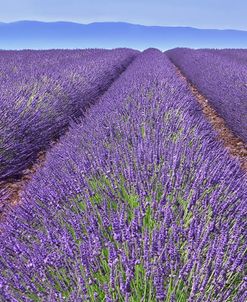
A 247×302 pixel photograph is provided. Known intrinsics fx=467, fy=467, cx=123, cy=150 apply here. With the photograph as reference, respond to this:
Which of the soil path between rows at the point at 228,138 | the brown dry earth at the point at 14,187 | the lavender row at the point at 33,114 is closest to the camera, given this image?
the brown dry earth at the point at 14,187

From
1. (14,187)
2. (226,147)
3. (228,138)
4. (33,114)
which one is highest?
(33,114)

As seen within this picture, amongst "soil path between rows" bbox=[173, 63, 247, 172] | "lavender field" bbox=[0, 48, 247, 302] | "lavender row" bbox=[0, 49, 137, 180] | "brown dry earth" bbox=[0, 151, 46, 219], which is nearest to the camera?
"lavender field" bbox=[0, 48, 247, 302]

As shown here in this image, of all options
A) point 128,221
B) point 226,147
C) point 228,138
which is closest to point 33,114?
point 226,147

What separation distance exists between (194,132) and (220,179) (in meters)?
1.14

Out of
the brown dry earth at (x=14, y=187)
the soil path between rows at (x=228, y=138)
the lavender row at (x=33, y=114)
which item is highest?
the lavender row at (x=33, y=114)

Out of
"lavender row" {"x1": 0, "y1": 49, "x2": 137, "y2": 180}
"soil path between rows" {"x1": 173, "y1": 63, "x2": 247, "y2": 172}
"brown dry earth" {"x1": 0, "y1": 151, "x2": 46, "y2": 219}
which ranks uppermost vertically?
"lavender row" {"x1": 0, "y1": 49, "x2": 137, "y2": 180}

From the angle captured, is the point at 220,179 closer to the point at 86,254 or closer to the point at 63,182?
the point at 63,182

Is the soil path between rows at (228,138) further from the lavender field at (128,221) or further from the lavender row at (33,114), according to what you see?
the lavender row at (33,114)

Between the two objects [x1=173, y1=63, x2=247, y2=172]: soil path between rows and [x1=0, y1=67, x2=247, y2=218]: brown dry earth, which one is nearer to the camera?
[x1=0, y1=67, x2=247, y2=218]: brown dry earth

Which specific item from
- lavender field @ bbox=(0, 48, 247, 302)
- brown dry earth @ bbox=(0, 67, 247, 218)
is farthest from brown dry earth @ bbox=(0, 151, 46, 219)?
lavender field @ bbox=(0, 48, 247, 302)

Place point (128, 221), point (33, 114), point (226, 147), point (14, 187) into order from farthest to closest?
1. point (33, 114)
2. point (226, 147)
3. point (14, 187)
4. point (128, 221)

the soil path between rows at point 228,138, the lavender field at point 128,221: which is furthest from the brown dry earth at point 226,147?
the lavender field at point 128,221

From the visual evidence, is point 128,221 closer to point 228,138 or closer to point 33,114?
point 33,114

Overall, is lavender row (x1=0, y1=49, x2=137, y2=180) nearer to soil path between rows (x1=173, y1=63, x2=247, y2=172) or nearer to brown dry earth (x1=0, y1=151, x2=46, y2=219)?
brown dry earth (x1=0, y1=151, x2=46, y2=219)
